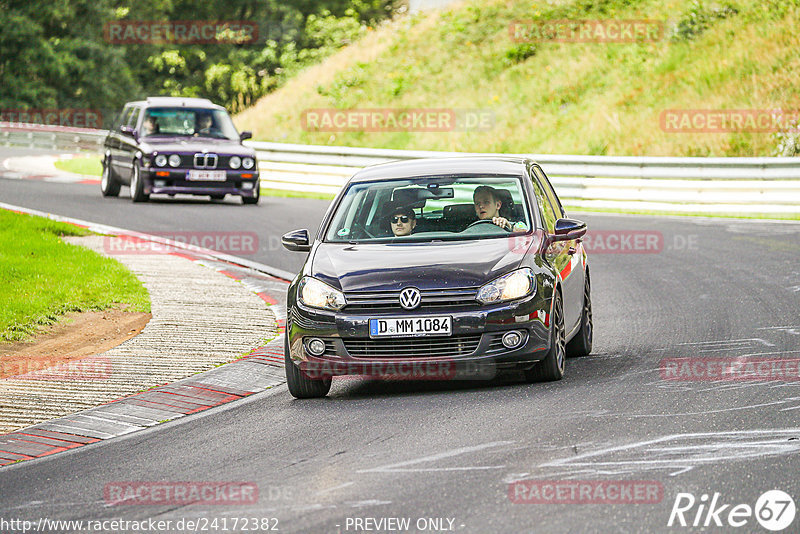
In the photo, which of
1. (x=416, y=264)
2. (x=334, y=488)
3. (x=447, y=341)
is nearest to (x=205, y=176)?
(x=416, y=264)

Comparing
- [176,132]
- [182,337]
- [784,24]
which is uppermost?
[784,24]

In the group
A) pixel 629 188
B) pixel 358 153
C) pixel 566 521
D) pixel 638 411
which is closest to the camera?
pixel 566 521

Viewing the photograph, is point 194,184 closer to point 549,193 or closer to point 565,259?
point 549,193

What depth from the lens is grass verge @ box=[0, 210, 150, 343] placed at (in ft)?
37.3

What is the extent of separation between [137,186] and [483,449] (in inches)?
665

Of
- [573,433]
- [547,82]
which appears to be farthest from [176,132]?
[573,433]

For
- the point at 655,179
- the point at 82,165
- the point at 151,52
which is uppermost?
the point at 151,52

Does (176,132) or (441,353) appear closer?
(441,353)

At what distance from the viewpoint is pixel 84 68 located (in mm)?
54281

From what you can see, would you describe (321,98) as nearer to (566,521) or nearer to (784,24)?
(784,24)

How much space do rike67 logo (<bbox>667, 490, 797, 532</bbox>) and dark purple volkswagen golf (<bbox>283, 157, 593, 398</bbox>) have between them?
108 inches

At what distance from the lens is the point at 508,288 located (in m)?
8.37

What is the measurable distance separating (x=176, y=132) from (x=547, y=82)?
12651 mm

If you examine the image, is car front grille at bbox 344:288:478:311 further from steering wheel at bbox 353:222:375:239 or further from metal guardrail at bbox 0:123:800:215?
metal guardrail at bbox 0:123:800:215
